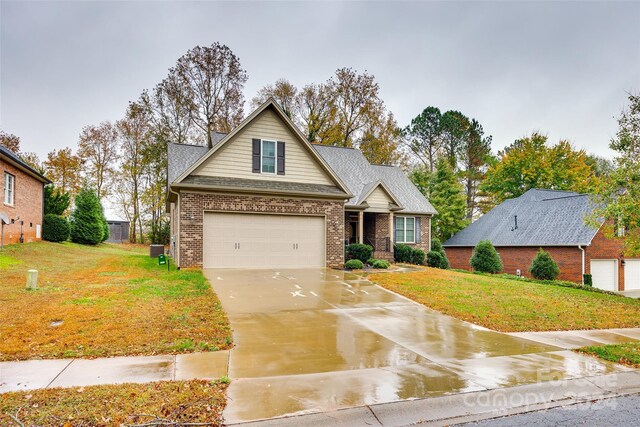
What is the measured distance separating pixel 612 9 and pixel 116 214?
43.1 meters

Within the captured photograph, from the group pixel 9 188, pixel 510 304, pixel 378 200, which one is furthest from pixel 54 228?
pixel 510 304

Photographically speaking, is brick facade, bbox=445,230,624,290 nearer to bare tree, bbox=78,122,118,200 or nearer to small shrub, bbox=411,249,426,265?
small shrub, bbox=411,249,426,265

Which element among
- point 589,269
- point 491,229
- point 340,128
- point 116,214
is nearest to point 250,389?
point 589,269

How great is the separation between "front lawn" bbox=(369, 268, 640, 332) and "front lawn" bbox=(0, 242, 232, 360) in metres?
5.96

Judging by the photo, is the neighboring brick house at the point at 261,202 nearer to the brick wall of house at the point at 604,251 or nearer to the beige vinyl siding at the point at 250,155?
the beige vinyl siding at the point at 250,155

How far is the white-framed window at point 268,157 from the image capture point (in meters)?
16.9

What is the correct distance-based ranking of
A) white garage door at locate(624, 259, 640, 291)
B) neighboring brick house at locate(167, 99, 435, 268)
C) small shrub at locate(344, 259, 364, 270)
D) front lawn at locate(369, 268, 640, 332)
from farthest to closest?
white garage door at locate(624, 259, 640, 291)
small shrub at locate(344, 259, 364, 270)
neighboring brick house at locate(167, 99, 435, 268)
front lawn at locate(369, 268, 640, 332)

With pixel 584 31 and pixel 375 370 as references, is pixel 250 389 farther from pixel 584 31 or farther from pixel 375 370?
pixel 584 31

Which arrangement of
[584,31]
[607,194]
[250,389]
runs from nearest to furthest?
[250,389]
[607,194]
[584,31]

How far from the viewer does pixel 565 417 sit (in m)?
4.60

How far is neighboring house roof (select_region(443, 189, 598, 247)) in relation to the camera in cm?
2580

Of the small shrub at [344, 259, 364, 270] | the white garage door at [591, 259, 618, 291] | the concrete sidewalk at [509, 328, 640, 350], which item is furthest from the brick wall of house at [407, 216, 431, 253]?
the concrete sidewalk at [509, 328, 640, 350]

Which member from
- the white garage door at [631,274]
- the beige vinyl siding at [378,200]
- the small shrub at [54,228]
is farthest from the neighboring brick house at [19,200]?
the white garage door at [631,274]

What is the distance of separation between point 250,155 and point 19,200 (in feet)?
46.9
